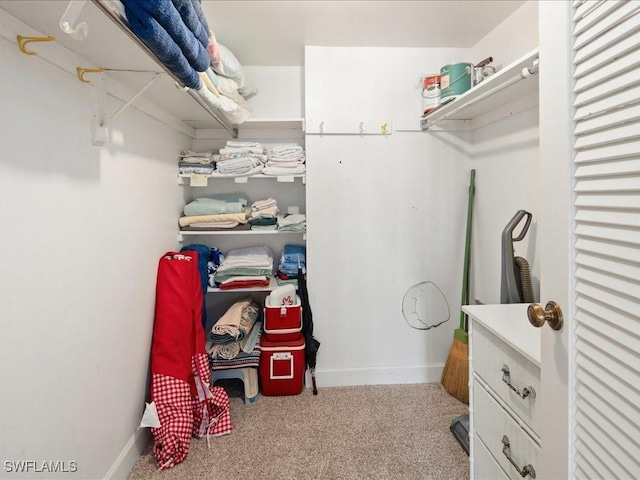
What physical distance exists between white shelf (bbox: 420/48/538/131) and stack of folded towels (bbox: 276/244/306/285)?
48.7 inches

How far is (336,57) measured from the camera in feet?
7.09

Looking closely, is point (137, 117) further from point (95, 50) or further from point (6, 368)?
point (6, 368)

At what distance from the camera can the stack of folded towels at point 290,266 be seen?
2229mm

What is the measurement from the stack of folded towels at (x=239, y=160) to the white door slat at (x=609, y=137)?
1807 millimetres

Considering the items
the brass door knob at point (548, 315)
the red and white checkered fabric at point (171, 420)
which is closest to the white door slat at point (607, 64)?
the brass door knob at point (548, 315)

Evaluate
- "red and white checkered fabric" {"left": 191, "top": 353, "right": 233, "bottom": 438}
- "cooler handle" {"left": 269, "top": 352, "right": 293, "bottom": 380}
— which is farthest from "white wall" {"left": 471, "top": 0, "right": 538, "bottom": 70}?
"red and white checkered fabric" {"left": 191, "top": 353, "right": 233, "bottom": 438}

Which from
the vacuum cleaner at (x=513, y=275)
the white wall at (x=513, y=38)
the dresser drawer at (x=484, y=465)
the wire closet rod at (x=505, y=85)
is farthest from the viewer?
the white wall at (x=513, y=38)

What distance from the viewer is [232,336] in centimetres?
200

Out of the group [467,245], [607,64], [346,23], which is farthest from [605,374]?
[346,23]

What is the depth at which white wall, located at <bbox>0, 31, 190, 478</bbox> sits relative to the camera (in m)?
0.91

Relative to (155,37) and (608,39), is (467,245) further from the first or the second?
(155,37)

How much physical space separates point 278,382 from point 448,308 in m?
1.27

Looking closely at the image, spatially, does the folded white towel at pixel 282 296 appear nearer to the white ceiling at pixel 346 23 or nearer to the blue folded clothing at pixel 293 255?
the blue folded clothing at pixel 293 255

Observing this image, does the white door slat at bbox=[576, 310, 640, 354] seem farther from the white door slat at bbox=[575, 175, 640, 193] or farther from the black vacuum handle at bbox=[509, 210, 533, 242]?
the black vacuum handle at bbox=[509, 210, 533, 242]
